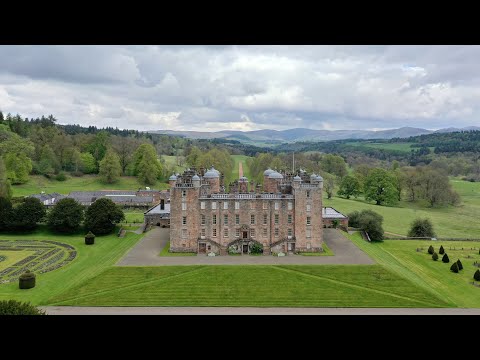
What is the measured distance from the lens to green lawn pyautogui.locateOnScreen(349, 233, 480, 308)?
37.2 m

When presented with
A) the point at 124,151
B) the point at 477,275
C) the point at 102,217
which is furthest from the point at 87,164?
the point at 477,275

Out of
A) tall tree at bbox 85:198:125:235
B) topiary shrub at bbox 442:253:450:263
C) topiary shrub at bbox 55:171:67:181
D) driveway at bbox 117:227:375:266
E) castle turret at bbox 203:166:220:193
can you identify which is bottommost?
topiary shrub at bbox 442:253:450:263

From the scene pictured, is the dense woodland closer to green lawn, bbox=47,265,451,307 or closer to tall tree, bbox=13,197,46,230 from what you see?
tall tree, bbox=13,197,46,230

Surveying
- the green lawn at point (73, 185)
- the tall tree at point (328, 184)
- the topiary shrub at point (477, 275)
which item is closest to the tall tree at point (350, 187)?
the tall tree at point (328, 184)

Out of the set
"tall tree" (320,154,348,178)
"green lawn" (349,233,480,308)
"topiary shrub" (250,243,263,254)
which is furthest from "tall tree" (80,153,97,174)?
"green lawn" (349,233,480,308)

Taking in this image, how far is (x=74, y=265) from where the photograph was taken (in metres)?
42.7

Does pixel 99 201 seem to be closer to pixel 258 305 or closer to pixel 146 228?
pixel 146 228

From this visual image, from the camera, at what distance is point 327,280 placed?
38.6 meters

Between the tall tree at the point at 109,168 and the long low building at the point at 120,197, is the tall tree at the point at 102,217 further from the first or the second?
the tall tree at the point at 109,168

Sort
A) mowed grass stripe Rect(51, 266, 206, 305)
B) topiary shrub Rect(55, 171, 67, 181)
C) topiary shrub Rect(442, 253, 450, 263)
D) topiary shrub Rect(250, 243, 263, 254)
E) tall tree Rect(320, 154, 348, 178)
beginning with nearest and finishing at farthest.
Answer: mowed grass stripe Rect(51, 266, 206, 305)
topiary shrub Rect(442, 253, 450, 263)
topiary shrub Rect(250, 243, 263, 254)
topiary shrub Rect(55, 171, 67, 181)
tall tree Rect(320, 154, 348, 178)

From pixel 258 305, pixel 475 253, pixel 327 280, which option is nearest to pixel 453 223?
pixel 475 253

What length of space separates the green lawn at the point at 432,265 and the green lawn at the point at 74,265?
98.0ft

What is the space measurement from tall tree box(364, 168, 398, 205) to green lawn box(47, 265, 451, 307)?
48910 mm
